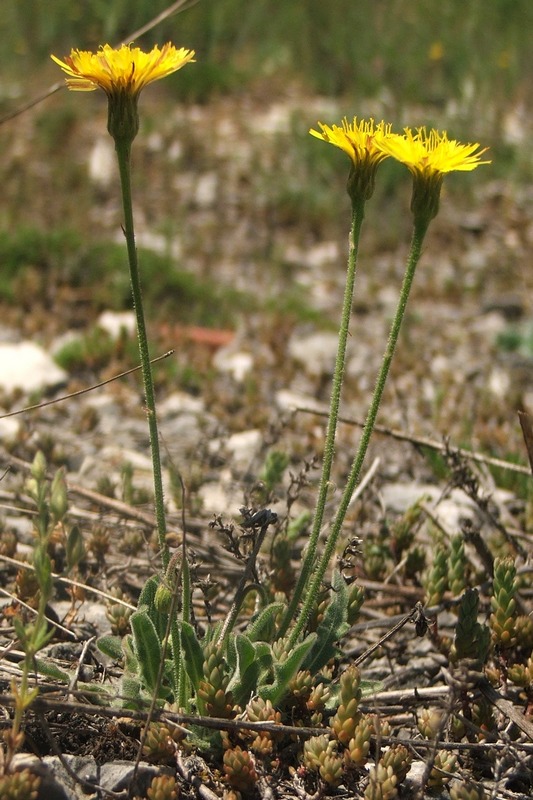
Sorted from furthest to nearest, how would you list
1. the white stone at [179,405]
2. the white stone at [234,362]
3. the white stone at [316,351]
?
the white stone at [316,351] → the white stone at [234,362] → the white stone at [179,405]

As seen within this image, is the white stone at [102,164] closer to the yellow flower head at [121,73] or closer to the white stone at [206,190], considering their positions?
the white stone at [206,190]

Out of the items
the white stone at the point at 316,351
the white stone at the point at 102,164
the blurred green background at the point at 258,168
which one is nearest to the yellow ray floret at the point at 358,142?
the blurred green background at the point at 258,168

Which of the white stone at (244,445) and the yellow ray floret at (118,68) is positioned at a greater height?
the yellow ray floret at (118,68)

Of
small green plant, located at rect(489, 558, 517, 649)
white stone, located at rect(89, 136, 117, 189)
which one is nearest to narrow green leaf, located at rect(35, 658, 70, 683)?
small green plant, located at rect(489, 558, 517, 649)

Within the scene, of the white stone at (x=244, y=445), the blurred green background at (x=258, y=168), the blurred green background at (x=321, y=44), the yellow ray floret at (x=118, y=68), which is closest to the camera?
the yellow ray floret at (x=118, y=68)

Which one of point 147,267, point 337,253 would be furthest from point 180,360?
point 337,253

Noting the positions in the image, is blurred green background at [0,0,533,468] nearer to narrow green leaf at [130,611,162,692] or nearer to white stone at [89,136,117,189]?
white stone at [89,136,117,189]

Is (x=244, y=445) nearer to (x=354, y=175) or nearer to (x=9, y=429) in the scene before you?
(x=9, y=429)

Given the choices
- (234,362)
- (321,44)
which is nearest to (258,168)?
(321,44)

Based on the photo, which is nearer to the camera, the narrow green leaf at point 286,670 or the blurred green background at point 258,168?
the narrow green leaf at point 286,670

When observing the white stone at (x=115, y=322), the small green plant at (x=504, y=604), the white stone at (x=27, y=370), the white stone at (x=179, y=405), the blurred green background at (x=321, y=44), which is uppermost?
the blurred green background at (x=321, y=44)
